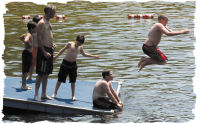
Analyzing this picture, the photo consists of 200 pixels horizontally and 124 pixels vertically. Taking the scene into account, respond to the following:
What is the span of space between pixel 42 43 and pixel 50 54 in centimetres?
36

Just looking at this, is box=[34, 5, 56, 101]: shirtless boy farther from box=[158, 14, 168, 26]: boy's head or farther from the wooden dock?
box=[158, 14, 168, 26]: boy's head

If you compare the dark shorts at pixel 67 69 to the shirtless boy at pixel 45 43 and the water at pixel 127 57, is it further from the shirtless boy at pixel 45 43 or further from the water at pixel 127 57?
the water at pixel 127 57

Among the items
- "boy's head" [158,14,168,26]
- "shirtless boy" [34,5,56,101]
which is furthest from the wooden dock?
"boy's head" [158,14,168,26]

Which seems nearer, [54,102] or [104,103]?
[104,103]

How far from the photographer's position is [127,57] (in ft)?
70.3

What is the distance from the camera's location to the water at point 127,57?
535 inches

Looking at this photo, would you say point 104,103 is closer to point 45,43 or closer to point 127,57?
point 45,43

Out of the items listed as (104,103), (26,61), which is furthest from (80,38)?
(26,61)

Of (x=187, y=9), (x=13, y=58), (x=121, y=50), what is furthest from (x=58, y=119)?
(x=187, y=9)

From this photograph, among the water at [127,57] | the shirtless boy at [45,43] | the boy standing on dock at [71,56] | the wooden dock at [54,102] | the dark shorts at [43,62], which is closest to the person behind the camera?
the shirtless boy at [45,43]

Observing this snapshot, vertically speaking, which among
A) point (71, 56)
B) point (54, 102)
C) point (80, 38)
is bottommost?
point (54, 102)

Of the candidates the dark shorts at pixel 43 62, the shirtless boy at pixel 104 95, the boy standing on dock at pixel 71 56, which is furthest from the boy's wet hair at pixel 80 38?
the shirtless boy at pixel 104 95

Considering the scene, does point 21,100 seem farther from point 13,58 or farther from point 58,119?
point 13,58

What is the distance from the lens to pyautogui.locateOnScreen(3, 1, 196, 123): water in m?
13.6
